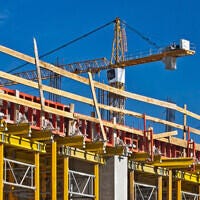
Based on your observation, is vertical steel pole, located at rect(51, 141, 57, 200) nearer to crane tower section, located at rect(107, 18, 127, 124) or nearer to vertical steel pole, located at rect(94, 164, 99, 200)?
vertical steel pole, located at rect(94, 164, 99, 200)

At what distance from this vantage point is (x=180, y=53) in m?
111

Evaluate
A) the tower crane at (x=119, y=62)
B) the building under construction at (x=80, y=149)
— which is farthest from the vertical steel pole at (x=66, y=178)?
the tower crane at (x=119, y=62)

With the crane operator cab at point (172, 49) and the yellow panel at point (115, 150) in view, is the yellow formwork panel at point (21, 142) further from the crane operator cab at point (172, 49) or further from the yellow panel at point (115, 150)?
the crane operator cab at point (172, 49)

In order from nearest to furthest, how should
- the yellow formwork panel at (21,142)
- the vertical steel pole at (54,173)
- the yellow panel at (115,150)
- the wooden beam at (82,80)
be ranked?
the yellow formwork panel at (21,142) → the wooden beam at (82,80) → the vertical steel pole at (54,173) → the yellow panel at (115,150)

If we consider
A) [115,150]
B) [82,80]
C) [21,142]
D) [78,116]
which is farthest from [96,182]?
[21,142]

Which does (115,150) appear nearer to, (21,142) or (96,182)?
(96,182)

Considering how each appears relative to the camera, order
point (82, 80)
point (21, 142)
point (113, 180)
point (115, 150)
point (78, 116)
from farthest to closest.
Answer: point (115, 150)
point (113, 180)
point (82, 80)
point (78, 116)
point (21, 142)

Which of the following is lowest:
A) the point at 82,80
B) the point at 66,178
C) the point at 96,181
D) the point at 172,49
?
the point at 66,178

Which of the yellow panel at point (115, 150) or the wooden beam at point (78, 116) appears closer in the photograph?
the wooden beam at point (78, 116)

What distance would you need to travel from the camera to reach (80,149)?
2591 inches

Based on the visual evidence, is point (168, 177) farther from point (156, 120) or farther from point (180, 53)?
point (180, 53)

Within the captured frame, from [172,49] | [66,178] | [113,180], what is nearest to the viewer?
[66,178]

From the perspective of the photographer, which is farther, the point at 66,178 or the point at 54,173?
the point at 66,178

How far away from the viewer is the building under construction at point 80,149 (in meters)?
60.2
